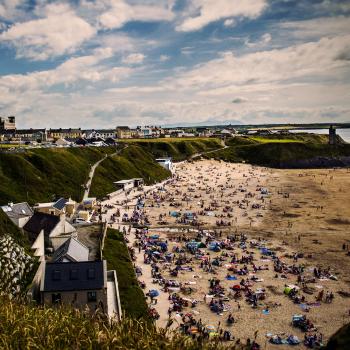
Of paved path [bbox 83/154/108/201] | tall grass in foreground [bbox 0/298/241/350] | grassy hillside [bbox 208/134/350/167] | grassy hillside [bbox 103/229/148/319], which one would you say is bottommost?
grassy hillside [bbox 103/229/148/319]

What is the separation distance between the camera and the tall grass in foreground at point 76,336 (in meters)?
15.8

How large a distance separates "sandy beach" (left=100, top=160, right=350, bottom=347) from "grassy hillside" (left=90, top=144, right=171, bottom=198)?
20.6 feet

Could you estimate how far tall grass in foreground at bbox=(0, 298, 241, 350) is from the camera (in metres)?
15.8

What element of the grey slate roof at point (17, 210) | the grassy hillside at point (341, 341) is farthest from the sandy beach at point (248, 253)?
the grey slate roof at point (17, 210)

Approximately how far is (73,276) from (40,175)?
5502 cm

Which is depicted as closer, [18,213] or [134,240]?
[18,213]

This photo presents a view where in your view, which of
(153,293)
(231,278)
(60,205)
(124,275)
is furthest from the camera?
(60,205)

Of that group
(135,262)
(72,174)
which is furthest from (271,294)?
(72,174)

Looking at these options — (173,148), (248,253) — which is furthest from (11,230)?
(173,148)

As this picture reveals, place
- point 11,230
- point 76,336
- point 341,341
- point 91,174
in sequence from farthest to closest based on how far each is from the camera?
point 91,174, point 11,230, point 76,336, point 341,341

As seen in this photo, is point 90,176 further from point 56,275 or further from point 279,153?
point 279,153

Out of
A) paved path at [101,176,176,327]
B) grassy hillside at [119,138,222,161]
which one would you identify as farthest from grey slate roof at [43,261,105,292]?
grassy hillside at [119,138,222,161]

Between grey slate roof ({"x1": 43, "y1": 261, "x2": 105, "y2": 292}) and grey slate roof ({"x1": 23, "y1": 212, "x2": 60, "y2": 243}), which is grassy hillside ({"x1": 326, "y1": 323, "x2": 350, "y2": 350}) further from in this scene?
grey slate roof ({"x1": 23, "y1": 212, "x2": 60, "y2": 243})

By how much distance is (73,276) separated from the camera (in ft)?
104
